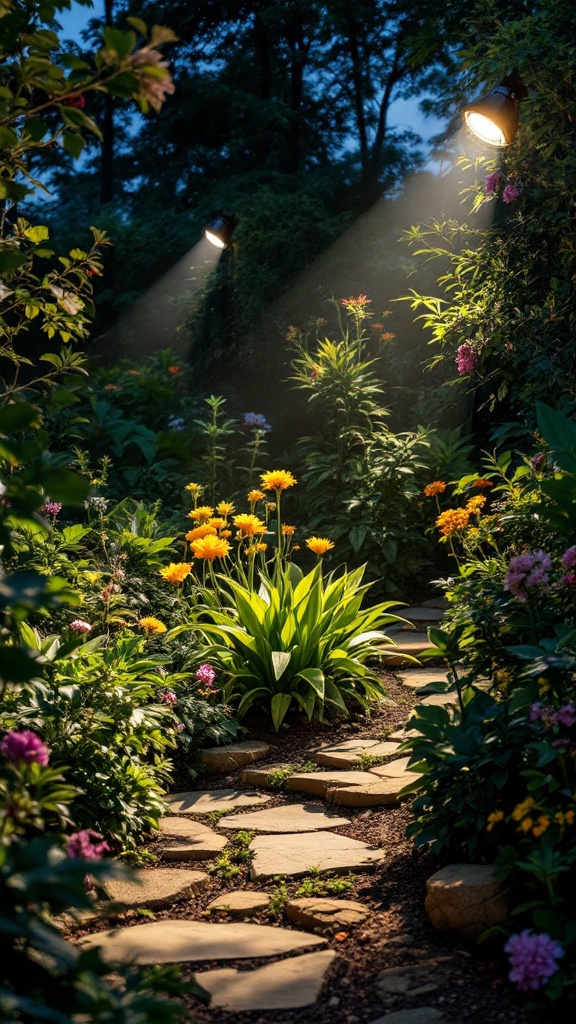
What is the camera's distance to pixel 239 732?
3.94 m

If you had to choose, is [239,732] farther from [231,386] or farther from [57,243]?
[57,243]

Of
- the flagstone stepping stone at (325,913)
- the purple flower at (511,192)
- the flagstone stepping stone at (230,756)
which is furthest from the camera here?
the purple flower at (511,192)

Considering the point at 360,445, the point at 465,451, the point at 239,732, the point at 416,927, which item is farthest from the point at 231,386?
the point at 416,927

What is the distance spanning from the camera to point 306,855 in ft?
9.12

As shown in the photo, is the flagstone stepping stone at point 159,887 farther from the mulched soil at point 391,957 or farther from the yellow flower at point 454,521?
the yellow flower at point 454,521

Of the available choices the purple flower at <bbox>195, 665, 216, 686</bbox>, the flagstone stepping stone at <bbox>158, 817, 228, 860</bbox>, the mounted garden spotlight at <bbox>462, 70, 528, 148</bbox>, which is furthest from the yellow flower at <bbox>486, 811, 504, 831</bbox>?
the mounted garden spotlight at <bbox>462, 70, 528, 148</bbox>

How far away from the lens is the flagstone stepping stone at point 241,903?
2.46 m

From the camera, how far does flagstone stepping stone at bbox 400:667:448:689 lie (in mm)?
4493

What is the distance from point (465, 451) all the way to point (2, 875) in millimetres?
5587

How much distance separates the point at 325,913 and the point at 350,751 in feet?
4.13

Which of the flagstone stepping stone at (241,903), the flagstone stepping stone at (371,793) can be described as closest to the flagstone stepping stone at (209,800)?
the flagstone stepping stone at (371,793)

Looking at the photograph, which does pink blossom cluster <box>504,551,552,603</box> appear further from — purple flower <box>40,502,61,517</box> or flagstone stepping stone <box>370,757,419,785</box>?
purple flower <box>40,502,61,517</box>

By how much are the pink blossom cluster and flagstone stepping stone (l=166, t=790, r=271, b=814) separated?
1428 mm

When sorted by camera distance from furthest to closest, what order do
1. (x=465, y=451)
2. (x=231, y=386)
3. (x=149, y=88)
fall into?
1. (x=231, y=386)
2. (x=465, y=451)
3. (x=149, y=88)
